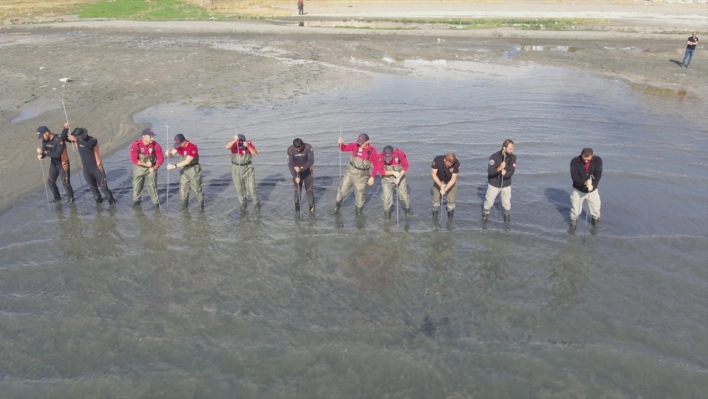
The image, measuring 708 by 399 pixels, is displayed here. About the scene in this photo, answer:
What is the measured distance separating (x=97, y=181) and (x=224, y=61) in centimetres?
2015

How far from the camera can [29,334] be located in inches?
335

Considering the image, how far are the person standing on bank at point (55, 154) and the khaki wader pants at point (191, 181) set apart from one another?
2.94m

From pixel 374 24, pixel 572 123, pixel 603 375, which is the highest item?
pixel 374 24

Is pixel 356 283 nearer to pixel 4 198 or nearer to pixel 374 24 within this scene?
pixel 4 198

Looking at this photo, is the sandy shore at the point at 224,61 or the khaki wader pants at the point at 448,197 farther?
the sandy shore at the point at 224,61

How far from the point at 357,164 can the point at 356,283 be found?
10.1 feet

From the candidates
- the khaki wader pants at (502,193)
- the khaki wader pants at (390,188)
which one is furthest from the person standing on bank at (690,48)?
the khaki wader pants at (390,188)

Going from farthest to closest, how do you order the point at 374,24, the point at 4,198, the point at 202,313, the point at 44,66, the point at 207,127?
the point at 374,24 < the point at 44,66 < the point at 207,127 < the point at 4,198 < the point at 202,313

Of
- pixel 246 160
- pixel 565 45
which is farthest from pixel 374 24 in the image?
pixel 246 160

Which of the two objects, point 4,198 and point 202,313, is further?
point 4,198

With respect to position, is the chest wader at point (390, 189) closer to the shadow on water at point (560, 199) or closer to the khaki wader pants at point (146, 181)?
the shadow on water at point (560, 199)

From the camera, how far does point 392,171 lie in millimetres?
11844

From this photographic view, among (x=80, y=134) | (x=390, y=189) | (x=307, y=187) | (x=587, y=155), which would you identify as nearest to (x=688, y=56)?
(x=587, y=155)

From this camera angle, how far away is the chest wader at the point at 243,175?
40.3 feet
